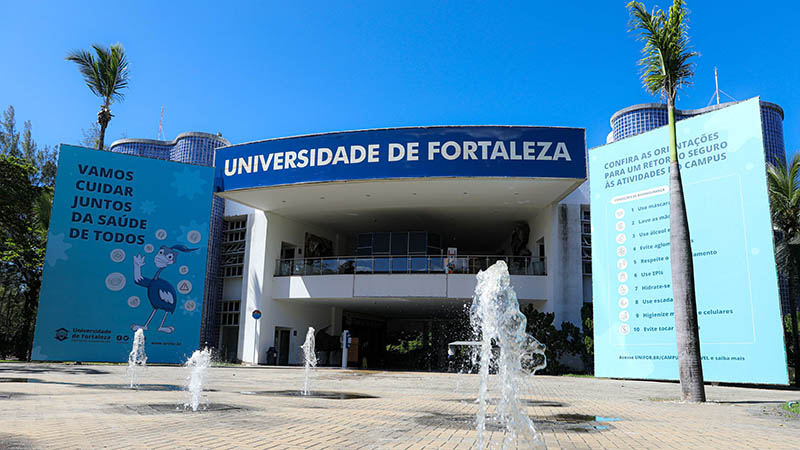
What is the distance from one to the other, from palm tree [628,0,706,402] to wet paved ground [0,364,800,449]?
0.69 metres

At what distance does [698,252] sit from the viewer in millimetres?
13922

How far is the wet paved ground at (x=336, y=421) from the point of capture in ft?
15.4

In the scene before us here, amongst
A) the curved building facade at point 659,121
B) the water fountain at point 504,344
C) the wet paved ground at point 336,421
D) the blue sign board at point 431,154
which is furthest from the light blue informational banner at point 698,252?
the curved building facade at point 659,121

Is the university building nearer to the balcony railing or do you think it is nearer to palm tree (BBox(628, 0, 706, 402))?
the balcony railing

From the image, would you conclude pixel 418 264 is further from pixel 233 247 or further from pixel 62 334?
pixel 62 334

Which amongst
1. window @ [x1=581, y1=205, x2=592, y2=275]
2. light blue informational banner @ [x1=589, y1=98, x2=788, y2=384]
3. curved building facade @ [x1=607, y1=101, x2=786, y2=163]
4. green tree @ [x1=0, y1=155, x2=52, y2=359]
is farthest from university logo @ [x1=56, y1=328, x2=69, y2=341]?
curved building facade @ [x1=607, y1=101, x2=786, y2=163]

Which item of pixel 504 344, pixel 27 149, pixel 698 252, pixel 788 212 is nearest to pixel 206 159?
pixel 27 149

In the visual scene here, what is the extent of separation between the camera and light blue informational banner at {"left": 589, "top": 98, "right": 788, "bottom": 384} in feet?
41.9

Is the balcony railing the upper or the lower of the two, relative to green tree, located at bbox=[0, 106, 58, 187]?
lower

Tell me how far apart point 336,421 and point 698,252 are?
36.6 ft

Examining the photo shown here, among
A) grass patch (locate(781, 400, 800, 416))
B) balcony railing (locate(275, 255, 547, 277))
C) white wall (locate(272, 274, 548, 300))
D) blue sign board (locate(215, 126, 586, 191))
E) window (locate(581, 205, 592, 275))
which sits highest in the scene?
blue sign board (locate(215, 126, 586, 191))

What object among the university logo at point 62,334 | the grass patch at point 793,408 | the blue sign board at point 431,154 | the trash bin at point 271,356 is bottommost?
the trash bin at point 271,356

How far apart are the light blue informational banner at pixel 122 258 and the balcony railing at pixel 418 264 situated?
5.27 meters

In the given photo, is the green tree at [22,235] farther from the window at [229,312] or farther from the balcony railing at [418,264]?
the balcony railing at [418,264]
